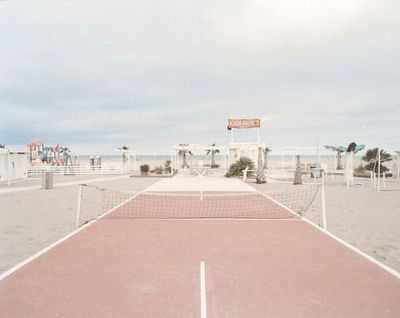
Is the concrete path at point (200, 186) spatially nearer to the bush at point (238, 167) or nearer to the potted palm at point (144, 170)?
the bush at point (238, 167)

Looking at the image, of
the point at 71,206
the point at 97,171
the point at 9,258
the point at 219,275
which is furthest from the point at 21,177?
→ the point at 219,275

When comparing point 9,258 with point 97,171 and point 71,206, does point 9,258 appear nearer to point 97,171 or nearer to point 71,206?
point 71,206

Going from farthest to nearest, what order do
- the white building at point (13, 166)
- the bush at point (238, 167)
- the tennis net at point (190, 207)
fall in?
the bush at point (238, 167)
the white building at point (13, 166)
the tennis net at point (190, 207)

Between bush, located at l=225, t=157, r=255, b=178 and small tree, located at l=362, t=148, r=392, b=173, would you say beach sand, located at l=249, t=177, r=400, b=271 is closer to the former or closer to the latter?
bush, located at l=225, t=157, r=255, b=178

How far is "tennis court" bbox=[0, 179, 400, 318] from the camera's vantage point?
16.6 feet

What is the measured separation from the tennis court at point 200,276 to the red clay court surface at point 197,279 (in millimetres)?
15

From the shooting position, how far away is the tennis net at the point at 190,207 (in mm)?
13367

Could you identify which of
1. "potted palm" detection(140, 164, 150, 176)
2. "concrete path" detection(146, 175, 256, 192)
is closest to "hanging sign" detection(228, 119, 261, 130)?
"potted palm" detection(140, 164, 150, 176)

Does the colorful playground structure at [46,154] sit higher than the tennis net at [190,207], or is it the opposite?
the colorful playground structure at [46,154]

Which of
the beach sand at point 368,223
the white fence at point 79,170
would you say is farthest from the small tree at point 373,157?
the white fence at point 79,170

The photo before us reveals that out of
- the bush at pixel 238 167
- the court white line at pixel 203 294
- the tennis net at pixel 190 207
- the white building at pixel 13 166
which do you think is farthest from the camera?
the bush at pixel 238 167

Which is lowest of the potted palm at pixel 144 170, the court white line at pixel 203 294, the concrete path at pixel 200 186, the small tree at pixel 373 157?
the court white line at pixel 203 294

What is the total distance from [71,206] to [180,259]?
9.65 metres

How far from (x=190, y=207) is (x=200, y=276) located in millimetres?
9172
